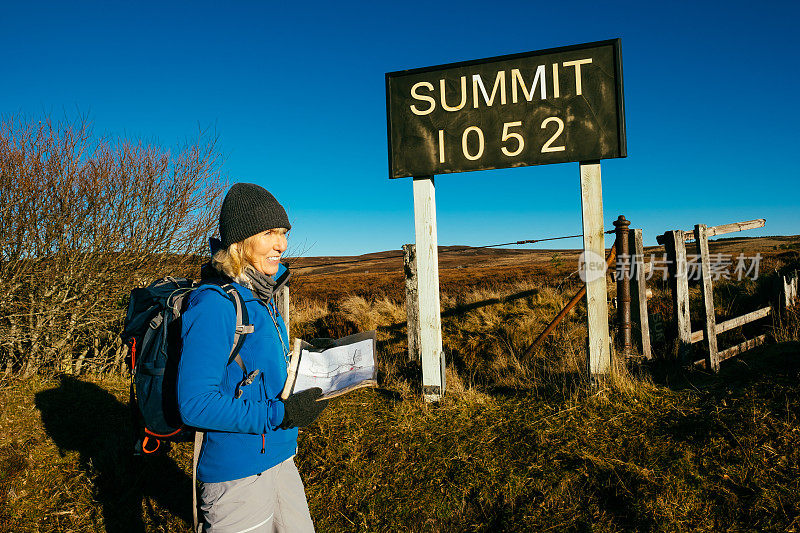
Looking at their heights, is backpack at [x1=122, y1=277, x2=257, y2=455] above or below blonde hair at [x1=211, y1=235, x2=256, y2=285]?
below

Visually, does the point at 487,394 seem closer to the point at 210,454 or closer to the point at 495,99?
the point at 495,99

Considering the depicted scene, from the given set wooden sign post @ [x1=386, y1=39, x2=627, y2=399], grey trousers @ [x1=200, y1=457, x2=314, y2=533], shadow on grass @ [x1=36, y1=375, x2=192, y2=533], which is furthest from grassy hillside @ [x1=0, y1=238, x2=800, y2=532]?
grey trousers @ [x1=200, y1=457, x2=314, y2=533]

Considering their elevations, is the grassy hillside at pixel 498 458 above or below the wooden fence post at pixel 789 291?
below

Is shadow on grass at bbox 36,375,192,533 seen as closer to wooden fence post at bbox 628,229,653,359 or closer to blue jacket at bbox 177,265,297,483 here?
blue jacket at bbox 177,265,297,483

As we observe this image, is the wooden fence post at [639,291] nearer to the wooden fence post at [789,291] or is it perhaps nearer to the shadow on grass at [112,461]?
the wooden fence post at [789,291]

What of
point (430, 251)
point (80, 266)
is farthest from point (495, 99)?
point (80, 266)

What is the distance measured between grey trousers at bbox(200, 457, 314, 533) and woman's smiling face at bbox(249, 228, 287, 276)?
0.83 m

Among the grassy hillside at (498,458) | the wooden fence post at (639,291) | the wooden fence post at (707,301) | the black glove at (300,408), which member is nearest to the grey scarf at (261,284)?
the black glove at (300,408)

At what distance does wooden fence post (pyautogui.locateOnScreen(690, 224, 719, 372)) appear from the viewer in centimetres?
578

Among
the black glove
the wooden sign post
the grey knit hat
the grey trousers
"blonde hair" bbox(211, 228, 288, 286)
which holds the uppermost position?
the wooden sign post

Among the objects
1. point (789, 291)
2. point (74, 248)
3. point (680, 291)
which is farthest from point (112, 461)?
point (789, 291)

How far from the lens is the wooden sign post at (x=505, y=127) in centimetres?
402

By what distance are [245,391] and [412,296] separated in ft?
11.6

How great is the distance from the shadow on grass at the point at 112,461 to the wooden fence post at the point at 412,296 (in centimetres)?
273
